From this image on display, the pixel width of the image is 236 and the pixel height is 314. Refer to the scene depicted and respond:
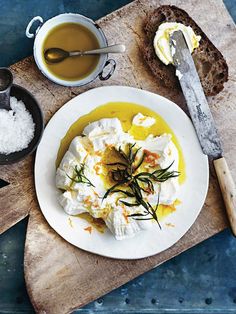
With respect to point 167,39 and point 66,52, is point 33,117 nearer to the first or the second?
point 66,52

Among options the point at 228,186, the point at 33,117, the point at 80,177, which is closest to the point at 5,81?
the point at 33,117

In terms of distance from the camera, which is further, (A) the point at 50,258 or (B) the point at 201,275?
(B) the point at 201,275

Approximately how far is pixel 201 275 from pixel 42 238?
594 mm

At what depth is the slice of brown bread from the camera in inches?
73.3

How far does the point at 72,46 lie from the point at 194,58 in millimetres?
413

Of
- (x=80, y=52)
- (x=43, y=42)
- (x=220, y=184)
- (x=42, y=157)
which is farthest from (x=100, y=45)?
(x=220, y=184)

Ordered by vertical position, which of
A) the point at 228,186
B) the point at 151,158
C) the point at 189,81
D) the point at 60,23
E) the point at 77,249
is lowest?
the point at 77,249

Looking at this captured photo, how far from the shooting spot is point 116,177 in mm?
1801

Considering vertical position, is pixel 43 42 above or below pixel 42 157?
above

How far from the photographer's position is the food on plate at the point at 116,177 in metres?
1.75

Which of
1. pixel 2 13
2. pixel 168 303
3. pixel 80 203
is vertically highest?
pixel 2 13

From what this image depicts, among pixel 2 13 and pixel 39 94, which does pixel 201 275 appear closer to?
pixel 39 94

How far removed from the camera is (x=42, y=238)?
182cm

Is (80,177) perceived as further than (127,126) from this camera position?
No
